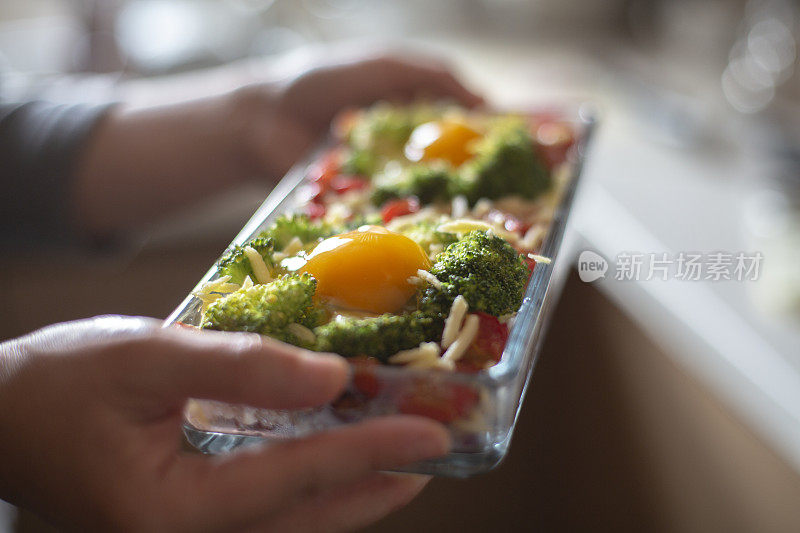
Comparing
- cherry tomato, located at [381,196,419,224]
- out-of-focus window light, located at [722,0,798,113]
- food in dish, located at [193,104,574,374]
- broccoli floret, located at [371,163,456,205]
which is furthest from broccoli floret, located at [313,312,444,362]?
out-of-focus window light, located at [722,0,798,113]

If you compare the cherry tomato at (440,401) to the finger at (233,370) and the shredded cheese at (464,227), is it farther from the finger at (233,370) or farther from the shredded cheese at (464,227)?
the shredded cheese at (464,227)

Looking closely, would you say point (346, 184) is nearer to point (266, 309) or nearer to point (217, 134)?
point (266, 309)

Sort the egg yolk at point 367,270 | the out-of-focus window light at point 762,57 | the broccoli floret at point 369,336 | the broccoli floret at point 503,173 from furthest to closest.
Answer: the out-of-focus window light at point 762,57
the broccoli floret at point 503,173
the egg yolk at point 367,270
the broccoli floret at point 369,336

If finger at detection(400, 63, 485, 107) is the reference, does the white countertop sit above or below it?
below

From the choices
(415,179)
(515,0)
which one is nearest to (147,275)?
(415,179)

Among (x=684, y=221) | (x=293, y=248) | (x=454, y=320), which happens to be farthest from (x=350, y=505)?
(x=684, y=221)

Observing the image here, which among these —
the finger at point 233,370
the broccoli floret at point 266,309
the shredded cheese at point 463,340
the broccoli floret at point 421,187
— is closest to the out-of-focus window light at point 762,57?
the broccoli floret at point 421,187

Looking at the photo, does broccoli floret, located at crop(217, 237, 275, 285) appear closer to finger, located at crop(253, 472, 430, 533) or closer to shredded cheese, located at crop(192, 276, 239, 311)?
shredded cheese, located at crop(192, 276, 239, 311)
